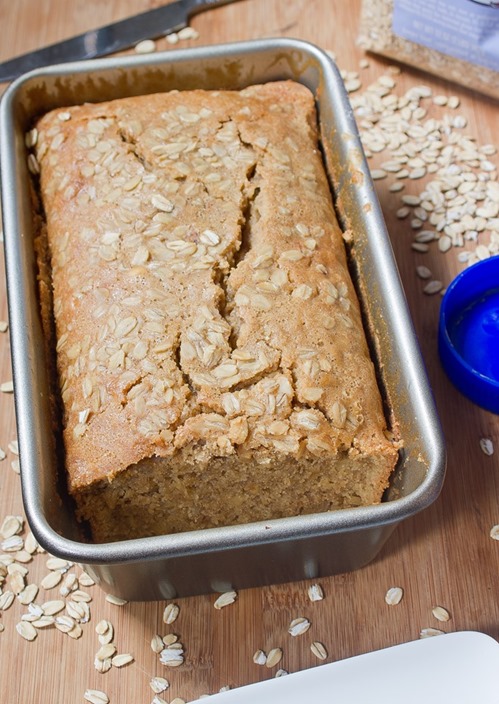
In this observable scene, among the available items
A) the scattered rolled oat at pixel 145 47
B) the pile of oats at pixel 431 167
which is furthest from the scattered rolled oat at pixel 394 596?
the scattered rolled oat at pixel 145 47

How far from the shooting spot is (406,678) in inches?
61.3

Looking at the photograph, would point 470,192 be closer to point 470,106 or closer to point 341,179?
point 470,106

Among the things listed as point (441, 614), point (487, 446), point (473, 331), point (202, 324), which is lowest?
point (441, 614)

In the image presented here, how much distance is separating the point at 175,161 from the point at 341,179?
378 millimetres

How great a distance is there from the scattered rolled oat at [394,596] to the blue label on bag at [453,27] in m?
1.44

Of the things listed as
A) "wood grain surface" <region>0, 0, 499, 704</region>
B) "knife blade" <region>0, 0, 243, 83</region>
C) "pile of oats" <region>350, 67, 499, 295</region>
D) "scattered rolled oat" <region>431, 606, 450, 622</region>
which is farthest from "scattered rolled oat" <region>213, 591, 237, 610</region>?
"knife blade" <region>0, 0, 243, 83</region>

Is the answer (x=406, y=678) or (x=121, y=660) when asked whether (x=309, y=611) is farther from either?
(x=121, y=660)

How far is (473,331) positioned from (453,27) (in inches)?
34.3

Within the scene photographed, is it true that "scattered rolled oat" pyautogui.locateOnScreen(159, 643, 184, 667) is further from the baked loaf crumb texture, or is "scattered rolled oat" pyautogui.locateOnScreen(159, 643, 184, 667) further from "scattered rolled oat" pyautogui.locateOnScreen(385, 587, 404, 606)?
"scattered rolled oat" pyautogui.locateOnScreen(385, 587, 404, 606)

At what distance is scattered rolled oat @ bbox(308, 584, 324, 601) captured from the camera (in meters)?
1.75

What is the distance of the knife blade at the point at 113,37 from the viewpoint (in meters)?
2.36

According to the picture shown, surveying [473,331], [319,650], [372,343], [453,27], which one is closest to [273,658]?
[319,650]

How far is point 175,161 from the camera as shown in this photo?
179cm

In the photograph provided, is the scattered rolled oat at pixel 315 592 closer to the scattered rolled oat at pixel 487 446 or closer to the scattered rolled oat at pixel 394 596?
the scattered rolled oat at pixel 394 596
